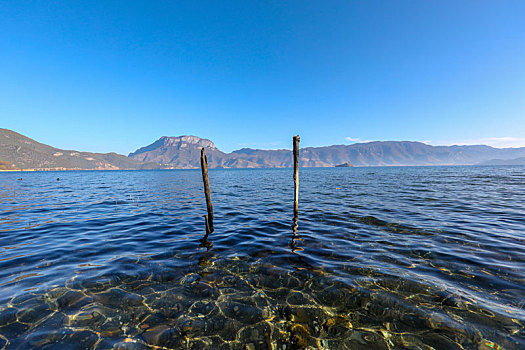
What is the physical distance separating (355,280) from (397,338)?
2.44 meters

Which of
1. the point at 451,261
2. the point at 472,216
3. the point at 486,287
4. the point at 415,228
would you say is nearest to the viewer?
the point at 486,287

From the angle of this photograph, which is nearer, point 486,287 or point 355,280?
point 486,287

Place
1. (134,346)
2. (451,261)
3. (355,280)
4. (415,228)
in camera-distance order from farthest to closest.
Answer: (415,228) < (451,261) < (355,280) < (134,346)

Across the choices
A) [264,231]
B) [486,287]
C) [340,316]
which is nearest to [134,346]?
[340,316]

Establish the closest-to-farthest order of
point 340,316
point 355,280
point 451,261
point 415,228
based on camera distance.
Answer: point 340,316, point 355,280, point 451,261, point 415,228

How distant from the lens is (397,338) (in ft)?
16.9

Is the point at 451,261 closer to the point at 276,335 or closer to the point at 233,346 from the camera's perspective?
the point at 276,335

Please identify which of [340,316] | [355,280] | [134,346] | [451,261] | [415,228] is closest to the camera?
[134,346]

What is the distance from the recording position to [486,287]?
699 centimetres

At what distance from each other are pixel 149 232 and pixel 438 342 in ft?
49.1

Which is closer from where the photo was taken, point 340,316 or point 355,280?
point 340,316

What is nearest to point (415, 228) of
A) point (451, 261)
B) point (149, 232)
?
point (451, 261)

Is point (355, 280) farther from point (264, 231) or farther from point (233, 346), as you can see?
point (264, 231)

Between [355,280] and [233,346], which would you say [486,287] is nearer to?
[355,280]
